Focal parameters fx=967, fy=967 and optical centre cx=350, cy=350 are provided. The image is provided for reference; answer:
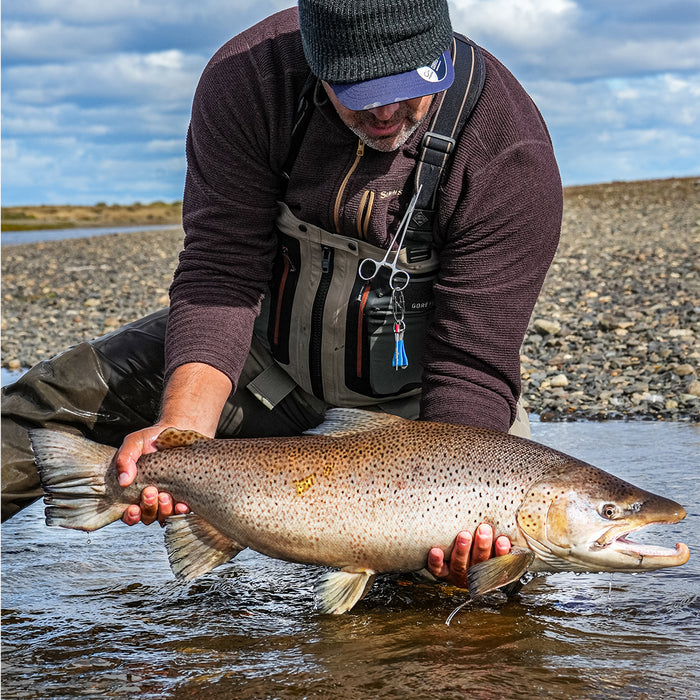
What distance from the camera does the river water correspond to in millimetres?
2900

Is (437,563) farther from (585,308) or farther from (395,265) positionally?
(585,308)

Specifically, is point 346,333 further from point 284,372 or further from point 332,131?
point 332,131

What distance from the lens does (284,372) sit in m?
4.22

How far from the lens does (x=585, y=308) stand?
1041 cm

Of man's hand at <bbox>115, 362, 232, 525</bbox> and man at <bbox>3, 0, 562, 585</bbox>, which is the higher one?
man at <bbox>3, 0, 562, 585</bbox>

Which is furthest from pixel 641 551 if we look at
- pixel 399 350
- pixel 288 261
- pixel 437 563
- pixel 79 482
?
pixel 79 482

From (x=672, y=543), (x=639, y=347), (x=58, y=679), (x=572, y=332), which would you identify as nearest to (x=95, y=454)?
(x=58, y=679)

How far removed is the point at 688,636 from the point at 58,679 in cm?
204

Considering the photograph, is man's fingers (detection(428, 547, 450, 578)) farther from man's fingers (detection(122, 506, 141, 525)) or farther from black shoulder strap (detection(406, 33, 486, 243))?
black shoulder strap (detection(406, 33, 486, 243))

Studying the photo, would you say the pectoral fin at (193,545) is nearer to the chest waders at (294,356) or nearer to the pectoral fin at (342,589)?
the pectoral fin at (342,589)

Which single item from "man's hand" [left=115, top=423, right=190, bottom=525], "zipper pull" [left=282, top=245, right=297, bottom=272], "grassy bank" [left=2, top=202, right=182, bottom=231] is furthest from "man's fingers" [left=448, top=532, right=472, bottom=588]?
"grassy bank" [left=2, top=202, right=182, bottom=231]

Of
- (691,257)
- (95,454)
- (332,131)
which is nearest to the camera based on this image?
(95,454)

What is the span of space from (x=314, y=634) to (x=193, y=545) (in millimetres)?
517

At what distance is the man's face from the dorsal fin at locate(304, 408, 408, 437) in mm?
968
